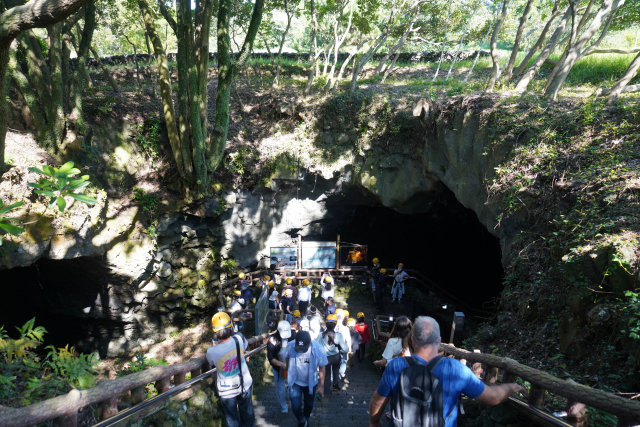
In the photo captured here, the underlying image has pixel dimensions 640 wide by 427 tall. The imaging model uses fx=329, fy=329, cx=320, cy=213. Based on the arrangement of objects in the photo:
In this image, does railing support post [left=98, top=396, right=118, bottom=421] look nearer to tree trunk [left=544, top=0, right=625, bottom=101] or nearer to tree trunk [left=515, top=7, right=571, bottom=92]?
tree trunk [left=544, top=0, right=625, bottom=101]

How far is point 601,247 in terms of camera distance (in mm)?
4766

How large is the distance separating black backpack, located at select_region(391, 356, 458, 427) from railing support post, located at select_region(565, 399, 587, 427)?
137cm

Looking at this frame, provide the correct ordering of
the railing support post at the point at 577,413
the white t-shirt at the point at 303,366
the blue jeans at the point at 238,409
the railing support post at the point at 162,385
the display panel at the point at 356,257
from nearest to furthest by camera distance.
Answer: the railing support post at the point at 577,413, the railing support post at the point at 162,385, the blue jeans at the point at 238,409, the white t-shirt at the point at 303,366, the display panel at the point at 356,257

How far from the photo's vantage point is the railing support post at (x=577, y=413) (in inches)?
104

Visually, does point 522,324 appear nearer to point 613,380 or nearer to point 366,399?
point 613,380

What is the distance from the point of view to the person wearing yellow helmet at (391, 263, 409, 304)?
10.4 metres

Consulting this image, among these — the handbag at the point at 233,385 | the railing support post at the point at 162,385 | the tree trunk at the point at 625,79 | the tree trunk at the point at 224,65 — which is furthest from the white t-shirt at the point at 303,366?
the tree trunk at the point at 625,79

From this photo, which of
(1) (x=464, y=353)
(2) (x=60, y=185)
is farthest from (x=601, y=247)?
(2) (x=60, y=185)

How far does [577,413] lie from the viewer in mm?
2658

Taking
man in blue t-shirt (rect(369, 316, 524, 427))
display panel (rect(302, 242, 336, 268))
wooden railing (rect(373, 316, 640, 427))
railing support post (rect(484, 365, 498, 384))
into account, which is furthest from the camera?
display panel (rect(302, 242, 336, 268))

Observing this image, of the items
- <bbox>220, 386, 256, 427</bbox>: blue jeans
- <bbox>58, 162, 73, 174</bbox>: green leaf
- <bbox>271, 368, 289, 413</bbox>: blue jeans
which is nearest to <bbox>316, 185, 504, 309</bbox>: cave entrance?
<bbox>271, 368, 289, 413</bbox>: blue jeans

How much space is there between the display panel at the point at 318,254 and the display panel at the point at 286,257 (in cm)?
32

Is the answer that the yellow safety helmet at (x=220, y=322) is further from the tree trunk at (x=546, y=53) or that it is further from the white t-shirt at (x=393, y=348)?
the tree trunk at (x=546, y=53)

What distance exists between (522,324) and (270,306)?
18.7ft
